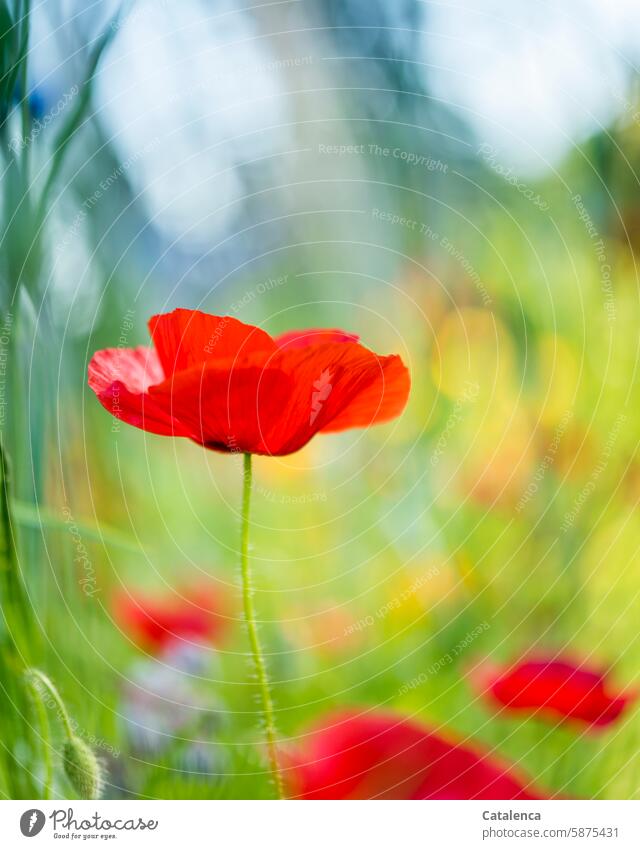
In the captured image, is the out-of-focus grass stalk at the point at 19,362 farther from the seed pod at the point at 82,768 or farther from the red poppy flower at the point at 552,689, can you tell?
the red poppy flower at the point at 552,689

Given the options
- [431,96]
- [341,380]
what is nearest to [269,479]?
[341,380]

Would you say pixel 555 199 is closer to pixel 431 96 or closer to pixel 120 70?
pixel 431 96

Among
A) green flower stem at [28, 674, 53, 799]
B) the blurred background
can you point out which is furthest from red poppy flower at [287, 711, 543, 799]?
green flower stem at [28, 674, 53, 799]

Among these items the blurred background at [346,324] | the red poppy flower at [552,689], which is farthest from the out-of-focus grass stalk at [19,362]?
the red poppy flower at [552,689]

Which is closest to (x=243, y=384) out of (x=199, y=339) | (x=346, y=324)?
(x=199, y=339)

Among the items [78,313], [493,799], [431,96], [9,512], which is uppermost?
[431,96]

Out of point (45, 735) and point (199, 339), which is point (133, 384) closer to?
point (199, 339)
